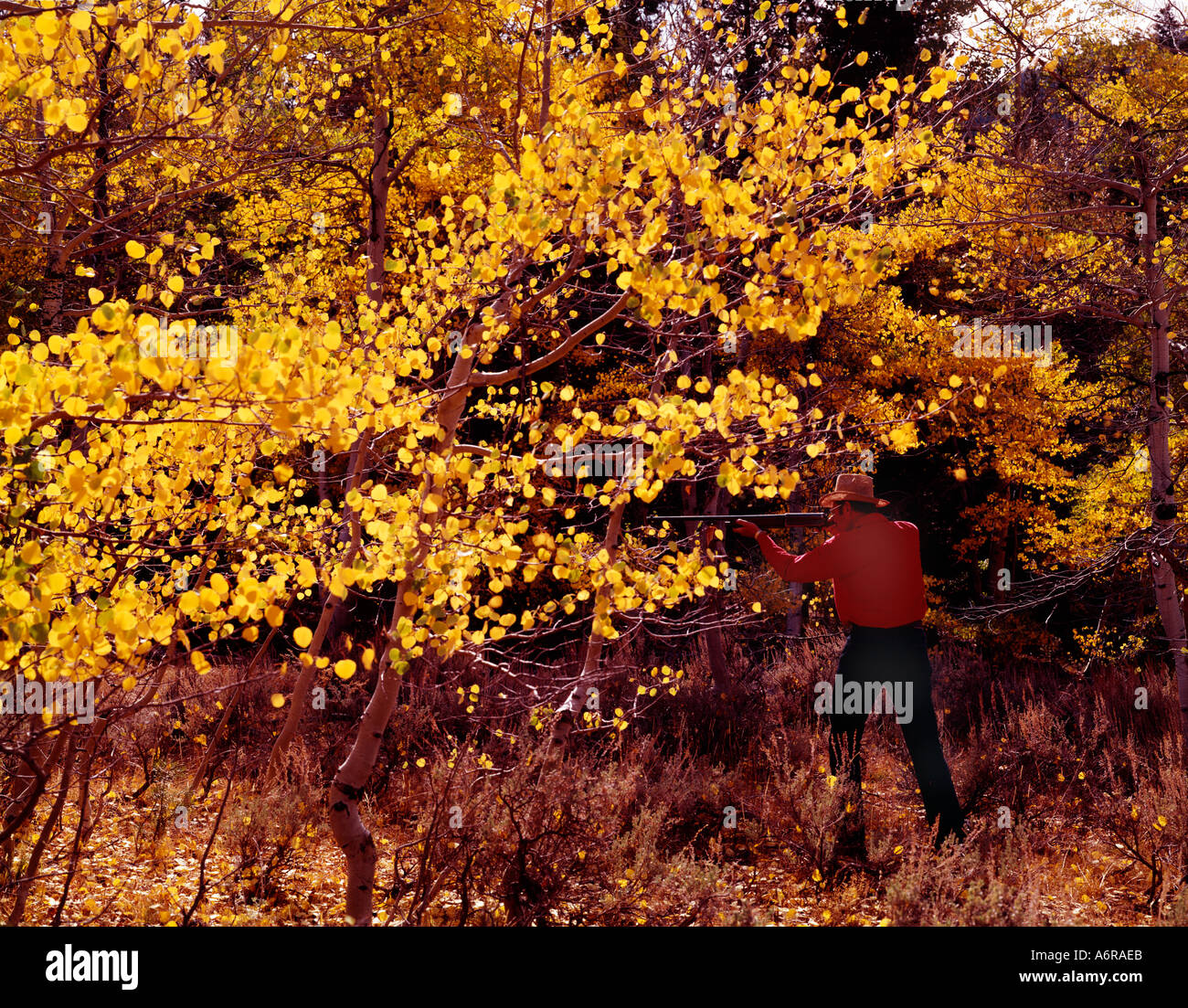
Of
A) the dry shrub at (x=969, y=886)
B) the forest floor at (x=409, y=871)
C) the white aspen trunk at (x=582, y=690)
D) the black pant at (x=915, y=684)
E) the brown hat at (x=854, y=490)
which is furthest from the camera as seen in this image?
the white aspen trunk at (x=582, y=690)

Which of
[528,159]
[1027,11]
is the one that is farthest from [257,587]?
[1027,11]

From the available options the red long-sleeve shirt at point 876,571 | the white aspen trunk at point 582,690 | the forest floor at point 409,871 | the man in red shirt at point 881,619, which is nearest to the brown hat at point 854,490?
the man in red shirt at point 881,619

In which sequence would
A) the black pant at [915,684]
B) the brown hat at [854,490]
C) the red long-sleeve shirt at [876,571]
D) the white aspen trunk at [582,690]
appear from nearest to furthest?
the black pant at [915,684] → the red long-sleeve shirt at [876,571] → the brown hat at [854,490] → the white aspen trunk at [582,690]

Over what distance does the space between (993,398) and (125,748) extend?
9.82 meters

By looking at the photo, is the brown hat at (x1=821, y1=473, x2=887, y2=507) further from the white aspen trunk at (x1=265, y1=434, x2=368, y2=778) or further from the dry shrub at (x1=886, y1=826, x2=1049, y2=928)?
the white aspen trunk at (x1=265, y1=434, x2=368, y2=778)

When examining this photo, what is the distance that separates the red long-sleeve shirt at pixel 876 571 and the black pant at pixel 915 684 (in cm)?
9

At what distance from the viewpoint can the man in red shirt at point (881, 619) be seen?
4594 mm

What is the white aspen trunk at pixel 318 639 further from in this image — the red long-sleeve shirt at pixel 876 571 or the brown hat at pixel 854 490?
the brown hat at pixel 854 490

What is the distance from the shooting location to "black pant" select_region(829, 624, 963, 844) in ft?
15.0

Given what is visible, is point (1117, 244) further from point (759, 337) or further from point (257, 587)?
point (257, 587)

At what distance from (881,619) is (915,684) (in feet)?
1.28

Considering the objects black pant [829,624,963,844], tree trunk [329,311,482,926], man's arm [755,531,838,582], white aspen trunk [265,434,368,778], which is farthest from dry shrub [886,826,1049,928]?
white aspen trunk [265,434,368,778]

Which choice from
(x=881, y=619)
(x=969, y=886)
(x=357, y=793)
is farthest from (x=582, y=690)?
(x=969, y=886)

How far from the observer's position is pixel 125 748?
241 inches
